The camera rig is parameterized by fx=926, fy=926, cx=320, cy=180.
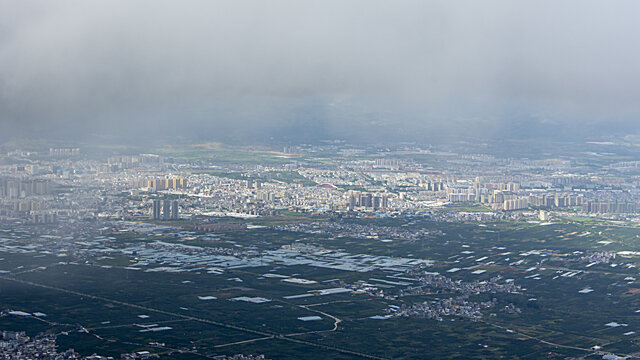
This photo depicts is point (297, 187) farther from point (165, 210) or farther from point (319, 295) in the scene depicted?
point (319, 295)

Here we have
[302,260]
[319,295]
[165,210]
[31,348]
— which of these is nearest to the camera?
[31,348]

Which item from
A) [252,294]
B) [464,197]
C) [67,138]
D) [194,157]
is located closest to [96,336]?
[252,294]

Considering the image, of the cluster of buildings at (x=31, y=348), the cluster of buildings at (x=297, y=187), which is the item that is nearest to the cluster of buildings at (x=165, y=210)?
the cluster of buildings at (x=297, y=187)

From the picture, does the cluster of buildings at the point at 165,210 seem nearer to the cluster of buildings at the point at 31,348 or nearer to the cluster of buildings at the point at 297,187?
the cluster of buildings at the point at 297,187

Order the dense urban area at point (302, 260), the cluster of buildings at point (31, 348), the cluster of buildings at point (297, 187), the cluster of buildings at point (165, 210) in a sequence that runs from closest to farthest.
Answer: the cluster of buildings at point (31, 348) < the dense urban area at point (302, 260) < the cluster of buildings at point (297, 187) < the cluster of buildings at point (165, 210)

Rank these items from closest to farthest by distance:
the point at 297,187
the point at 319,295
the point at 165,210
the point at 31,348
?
the point at 31,348 → the point at 319,295 → the point at 165,210 → the point at 297,187

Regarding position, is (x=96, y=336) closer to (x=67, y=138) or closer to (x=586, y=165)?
(x=67, y=138)

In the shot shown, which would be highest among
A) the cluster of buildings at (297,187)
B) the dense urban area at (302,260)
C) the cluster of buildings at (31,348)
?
the cluster of buildings at (297,187)

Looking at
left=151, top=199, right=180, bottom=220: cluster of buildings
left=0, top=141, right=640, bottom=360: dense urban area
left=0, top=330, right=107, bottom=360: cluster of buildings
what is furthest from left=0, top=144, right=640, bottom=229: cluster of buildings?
left=0, top=330, right=107, bottom=360: cluster of buildings

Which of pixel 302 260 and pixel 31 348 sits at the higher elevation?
pixel 302 260

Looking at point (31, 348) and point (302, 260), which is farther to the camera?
point (302, 260)

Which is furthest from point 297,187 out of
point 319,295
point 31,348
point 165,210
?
point 31,348
